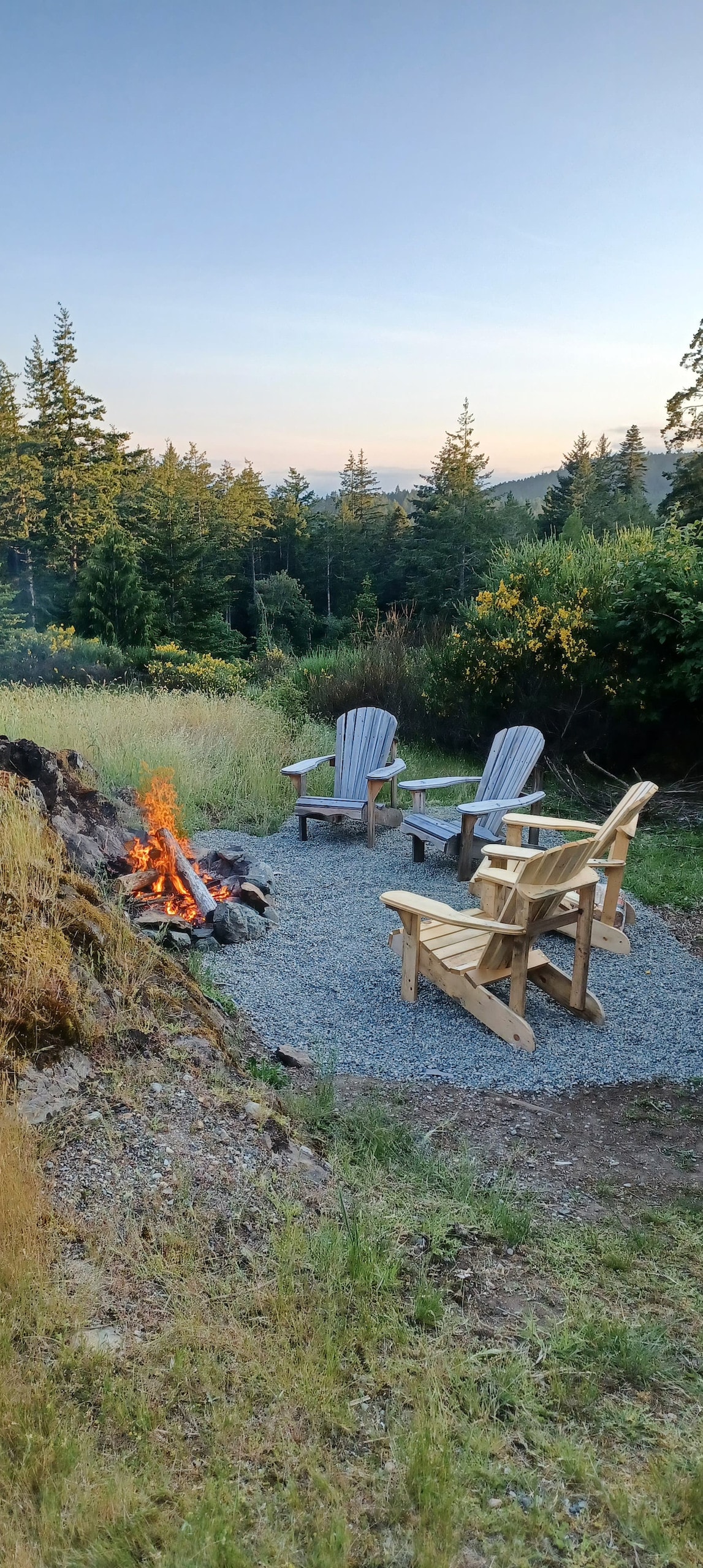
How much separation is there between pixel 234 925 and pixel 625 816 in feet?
6.69

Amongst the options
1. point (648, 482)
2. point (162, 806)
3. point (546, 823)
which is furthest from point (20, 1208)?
point (648, 482)

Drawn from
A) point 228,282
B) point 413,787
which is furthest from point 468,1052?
point 228,282

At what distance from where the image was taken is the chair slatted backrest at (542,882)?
10.3 ft

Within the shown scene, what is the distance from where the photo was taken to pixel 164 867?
4.44 m

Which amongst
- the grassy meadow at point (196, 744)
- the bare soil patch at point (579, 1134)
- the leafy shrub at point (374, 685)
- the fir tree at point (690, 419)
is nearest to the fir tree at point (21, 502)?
the leafy shrub at point (374, 685)

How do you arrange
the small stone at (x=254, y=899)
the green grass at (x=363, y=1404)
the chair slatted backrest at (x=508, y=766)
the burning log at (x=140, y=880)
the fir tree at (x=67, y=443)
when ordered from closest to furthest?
the green grass at (x=363, y=1404)
the burning log at (x=140, y=880)
the small stone at (x=254, y=899)
the chair slatted backrest at (x=508, y=766)
the fir tree at (x=67, y=443)

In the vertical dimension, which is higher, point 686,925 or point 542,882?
point 542,882

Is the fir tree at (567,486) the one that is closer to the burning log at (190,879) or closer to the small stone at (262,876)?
the small stone at (262,876)

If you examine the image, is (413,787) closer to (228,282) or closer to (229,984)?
(229,984)

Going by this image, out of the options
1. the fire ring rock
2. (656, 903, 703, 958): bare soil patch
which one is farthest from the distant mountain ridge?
the fire ring rock

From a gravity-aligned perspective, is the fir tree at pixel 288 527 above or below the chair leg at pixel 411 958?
above

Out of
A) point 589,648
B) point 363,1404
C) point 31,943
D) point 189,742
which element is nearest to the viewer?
point 363,1404

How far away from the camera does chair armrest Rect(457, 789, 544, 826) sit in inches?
193

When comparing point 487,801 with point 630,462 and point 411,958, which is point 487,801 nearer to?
point 411,958
